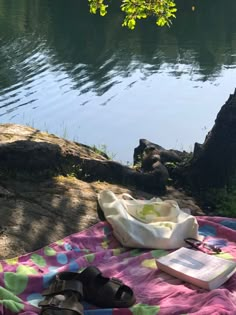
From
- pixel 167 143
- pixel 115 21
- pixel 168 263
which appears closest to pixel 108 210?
pixel 168 263

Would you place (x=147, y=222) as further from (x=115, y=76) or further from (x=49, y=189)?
(x=115, y=76)

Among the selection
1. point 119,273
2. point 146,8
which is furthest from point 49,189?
point 146,8

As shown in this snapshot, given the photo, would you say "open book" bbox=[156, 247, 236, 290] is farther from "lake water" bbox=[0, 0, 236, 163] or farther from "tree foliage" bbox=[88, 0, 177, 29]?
"lake water" bbox=[0, 0, 236, 163]

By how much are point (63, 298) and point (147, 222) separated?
4.27ft

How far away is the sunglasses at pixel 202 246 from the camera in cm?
355

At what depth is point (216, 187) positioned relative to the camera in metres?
5.39

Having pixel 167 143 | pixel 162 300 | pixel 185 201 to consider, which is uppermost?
pixel 162 300

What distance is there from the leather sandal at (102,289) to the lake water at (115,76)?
5.52 m

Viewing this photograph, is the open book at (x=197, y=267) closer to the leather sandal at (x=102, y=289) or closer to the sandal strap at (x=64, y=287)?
the leather sandal at (x=102, y=289)

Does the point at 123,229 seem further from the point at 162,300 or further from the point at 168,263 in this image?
the point at 162,300

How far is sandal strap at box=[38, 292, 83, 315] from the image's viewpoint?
8.86ft

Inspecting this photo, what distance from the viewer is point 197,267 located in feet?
10.6

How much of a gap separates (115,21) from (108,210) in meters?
20.9

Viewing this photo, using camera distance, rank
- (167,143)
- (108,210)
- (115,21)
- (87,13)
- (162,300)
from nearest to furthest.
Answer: (162,300)
(108,210)
(167,143)
(115,21)
(87,13)
